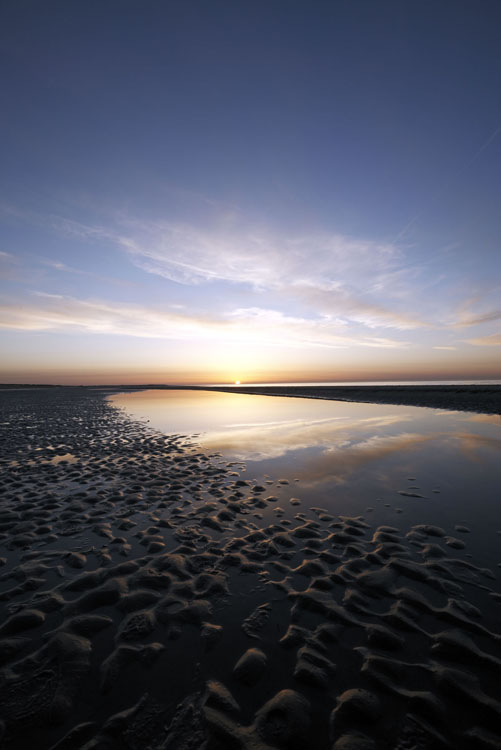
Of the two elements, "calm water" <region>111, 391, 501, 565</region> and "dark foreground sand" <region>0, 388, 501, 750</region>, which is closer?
"dark foreground sand" <region>0, 388, 501, 750</region>

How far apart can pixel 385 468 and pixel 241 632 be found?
9.84m

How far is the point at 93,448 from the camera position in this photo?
1650cm

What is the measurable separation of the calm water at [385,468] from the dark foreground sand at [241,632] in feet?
3.16

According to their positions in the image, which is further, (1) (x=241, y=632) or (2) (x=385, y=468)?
(2) (x=385, y=468)

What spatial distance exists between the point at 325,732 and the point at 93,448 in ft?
53.2

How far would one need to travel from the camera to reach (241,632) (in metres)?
4.43

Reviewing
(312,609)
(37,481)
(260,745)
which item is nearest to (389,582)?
(312,609)

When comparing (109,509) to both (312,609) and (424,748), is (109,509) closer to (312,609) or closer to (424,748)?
(312,609)

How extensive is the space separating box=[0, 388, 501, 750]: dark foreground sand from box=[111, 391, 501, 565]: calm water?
0.96 meters

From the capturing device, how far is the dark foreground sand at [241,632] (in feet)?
10.3

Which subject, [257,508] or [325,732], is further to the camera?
[257,508]

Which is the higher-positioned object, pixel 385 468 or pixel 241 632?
pixel 385 468

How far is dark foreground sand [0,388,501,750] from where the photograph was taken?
3.14 meters

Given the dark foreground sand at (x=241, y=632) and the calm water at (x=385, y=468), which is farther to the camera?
the calm water at (x=385, y=468)
